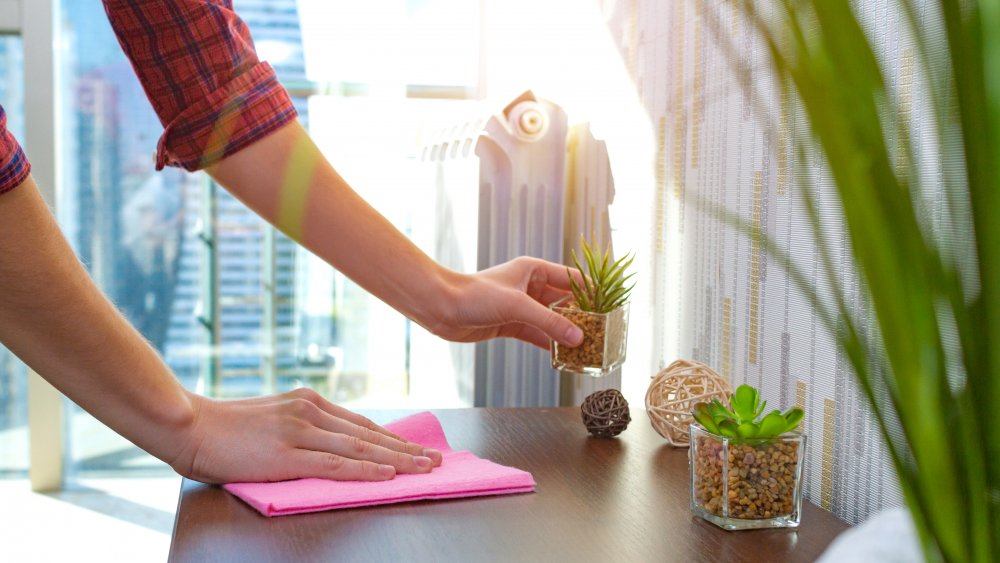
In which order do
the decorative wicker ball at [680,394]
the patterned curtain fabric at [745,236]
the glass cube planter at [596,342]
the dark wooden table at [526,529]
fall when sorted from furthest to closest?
the glass cube planter at [596,342]
the decorative wicker ball at [680,394]
the patterned curtain fabric at [745,236]
the dark wooden table at [526,529]

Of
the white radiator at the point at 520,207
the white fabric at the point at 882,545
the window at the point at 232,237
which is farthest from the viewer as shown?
the window at the point at 232,237

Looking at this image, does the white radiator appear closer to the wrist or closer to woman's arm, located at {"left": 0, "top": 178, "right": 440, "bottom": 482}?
the wrist

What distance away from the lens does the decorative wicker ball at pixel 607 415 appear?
41.3 inches

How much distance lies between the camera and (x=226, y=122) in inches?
44.6

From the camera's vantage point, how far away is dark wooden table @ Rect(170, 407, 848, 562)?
67 centimetres

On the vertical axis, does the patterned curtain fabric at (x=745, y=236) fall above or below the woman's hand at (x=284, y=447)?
above

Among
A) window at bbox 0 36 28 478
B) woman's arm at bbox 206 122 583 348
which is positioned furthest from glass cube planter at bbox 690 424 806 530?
window at bbox 0 36 28 478

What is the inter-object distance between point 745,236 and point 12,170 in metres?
0.70

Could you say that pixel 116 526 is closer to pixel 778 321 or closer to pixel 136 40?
pixel 136 40

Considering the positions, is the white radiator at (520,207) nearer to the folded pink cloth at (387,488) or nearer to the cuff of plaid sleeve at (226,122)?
the cuff of plaid sleeve at (226,122)

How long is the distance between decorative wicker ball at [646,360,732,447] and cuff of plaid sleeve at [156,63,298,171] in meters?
0.55

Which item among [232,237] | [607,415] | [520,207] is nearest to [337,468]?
[607,415]

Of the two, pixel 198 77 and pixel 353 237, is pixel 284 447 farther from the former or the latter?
pixel 198 77

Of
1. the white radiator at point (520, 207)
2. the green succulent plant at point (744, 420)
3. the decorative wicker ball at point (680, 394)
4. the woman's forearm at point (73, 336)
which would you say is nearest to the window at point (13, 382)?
the white radiator at point (520, 207)
